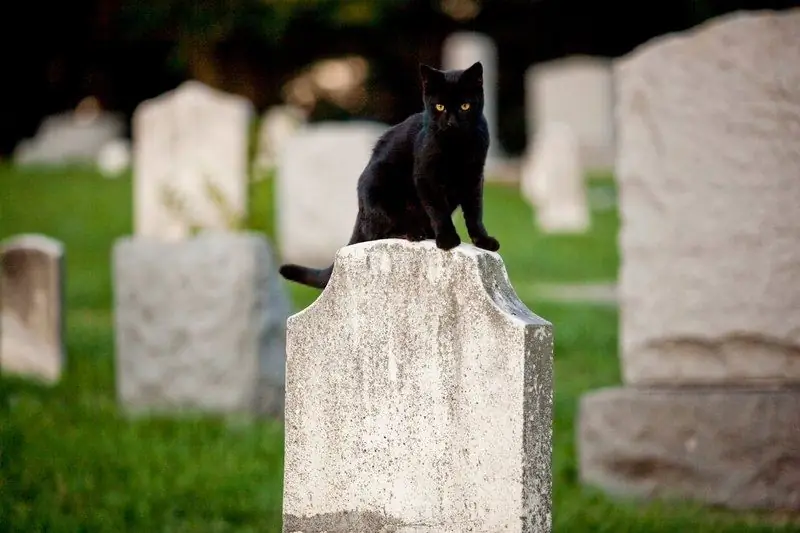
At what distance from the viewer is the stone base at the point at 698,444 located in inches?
226

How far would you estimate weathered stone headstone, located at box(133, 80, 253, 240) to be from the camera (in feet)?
30.0

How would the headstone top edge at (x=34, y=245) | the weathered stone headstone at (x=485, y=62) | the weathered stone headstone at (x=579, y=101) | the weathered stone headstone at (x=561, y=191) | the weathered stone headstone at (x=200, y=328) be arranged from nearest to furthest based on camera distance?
1. the weathered stone headstone at (x=200, y=328)
2. the headstone top edge at (x=34, y=245)
3. the weathered stone headstone at (x=561, y=191)
4. the weathered stone headstone at (x=485, y=62)
5. the weathered stone headstone at (x=579, y=101)

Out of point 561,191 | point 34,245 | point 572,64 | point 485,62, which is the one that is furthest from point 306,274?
point 572,64

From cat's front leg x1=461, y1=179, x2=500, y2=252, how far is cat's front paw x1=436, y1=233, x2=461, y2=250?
173 mm

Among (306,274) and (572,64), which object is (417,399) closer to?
(306,274)

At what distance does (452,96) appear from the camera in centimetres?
338

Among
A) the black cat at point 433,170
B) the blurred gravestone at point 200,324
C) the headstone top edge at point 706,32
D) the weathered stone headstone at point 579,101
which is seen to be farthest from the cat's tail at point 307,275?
the weathered stone headstone at point 579,101

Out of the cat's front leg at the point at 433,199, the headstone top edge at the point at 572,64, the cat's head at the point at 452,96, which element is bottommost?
the cat's front leg at the point at 433,199

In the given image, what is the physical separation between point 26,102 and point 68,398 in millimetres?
21097

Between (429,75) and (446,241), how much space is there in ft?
1.54

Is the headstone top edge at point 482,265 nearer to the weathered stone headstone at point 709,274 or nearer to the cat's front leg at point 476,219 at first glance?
the cat's front leg at point 476,219

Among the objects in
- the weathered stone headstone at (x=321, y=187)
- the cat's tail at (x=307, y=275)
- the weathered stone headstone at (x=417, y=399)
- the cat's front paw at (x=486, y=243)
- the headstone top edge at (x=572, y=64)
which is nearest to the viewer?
the weathered stone headstone at (x=417, y=399)

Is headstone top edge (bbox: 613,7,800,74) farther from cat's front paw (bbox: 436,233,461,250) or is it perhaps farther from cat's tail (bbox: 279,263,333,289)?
cat's front paw (bbox: 436,233,461,250)

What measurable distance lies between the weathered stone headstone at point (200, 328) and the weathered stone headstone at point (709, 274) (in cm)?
229
